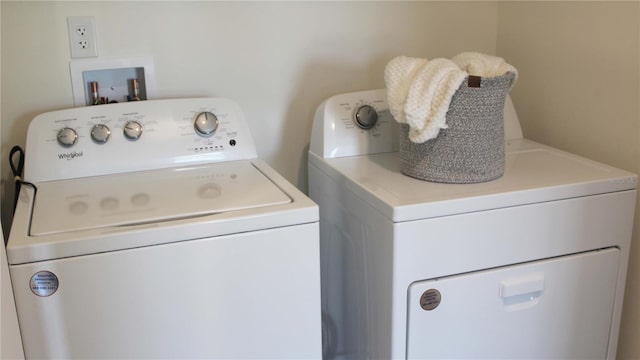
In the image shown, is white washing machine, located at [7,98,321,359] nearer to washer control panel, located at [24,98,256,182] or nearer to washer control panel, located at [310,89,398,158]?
washer control panel, located at [24,98,256,182]

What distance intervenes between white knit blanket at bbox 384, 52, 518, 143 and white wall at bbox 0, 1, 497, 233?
43 centimetres

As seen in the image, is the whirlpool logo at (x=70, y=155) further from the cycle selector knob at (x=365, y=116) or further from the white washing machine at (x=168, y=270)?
the cycle selector knob at (x=365, y=116)

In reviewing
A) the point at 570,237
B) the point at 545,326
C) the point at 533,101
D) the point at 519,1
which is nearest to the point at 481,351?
the point at 545,326

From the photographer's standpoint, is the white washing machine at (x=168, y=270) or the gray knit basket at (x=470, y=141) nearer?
the white washing machine at (x=168, y=270)

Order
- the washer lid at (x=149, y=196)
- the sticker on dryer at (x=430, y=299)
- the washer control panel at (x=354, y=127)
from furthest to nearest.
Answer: the washer control panel at (x=354, y=127) < the sticker on dryer at (x=430, y=299) < the washer lid at (x=149, y=196)

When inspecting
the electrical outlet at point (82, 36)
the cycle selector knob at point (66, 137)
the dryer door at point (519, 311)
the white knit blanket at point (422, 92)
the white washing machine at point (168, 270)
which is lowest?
the dryer door at point (519, 311)

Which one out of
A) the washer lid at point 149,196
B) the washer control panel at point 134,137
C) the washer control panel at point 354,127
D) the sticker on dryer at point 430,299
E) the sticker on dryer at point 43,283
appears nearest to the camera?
the sticker on dryer at point 43,283

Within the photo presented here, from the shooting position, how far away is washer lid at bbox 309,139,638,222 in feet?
3.91

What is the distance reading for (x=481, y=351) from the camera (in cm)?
131

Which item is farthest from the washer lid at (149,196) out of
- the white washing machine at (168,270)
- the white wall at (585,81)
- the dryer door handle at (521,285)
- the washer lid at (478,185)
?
the white wall at (585,81)

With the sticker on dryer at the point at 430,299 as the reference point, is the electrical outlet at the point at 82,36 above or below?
above

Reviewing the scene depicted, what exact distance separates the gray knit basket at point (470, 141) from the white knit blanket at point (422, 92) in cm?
4

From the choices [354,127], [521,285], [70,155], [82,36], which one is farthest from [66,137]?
[521,285]

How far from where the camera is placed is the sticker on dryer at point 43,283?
3.31ft
